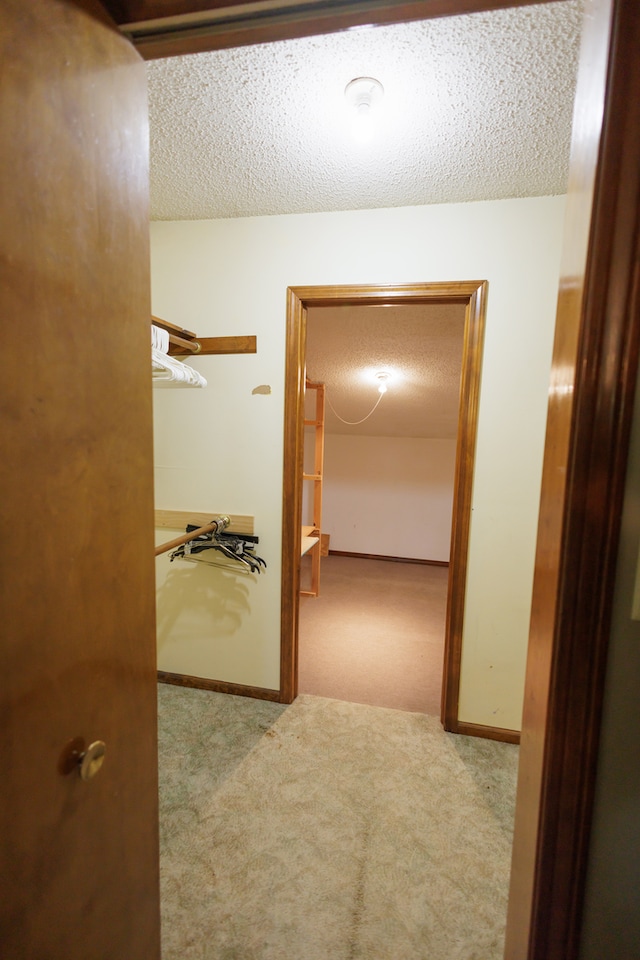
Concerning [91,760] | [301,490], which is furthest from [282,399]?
[91,760]

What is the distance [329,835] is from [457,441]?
156 centimetres

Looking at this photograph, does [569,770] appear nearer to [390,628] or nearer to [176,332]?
[176,332]

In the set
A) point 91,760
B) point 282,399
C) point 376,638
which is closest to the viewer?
point 91,760

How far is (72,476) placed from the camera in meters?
0.58

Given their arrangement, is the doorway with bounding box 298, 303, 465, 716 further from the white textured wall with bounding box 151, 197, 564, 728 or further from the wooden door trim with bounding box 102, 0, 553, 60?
the wooden door trim with bounding box 102, 0, 553, 60

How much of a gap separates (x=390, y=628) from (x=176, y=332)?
2.48 m

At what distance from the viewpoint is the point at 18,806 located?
500mm

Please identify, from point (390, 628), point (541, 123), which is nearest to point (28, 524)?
point (541, 123)

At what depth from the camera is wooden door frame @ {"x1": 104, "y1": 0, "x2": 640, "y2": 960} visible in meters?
0.46

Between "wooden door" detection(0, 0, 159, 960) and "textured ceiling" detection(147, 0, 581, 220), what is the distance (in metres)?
0.63

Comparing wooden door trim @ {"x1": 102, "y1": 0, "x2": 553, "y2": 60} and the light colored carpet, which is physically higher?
wooden door trim @ {"x1": 102, "y1": 0, "x2": 553, "y2": 60}

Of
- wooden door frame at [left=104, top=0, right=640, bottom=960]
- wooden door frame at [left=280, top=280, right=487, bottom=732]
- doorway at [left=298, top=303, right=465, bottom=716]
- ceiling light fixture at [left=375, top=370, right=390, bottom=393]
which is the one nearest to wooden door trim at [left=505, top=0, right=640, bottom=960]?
wooden door frame at [left=104, top=0, right=640, bottom=960]

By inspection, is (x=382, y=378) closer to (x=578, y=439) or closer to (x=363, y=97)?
(x=363, y=97)

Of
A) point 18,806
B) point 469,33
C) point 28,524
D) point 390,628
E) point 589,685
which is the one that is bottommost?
point 390,628
